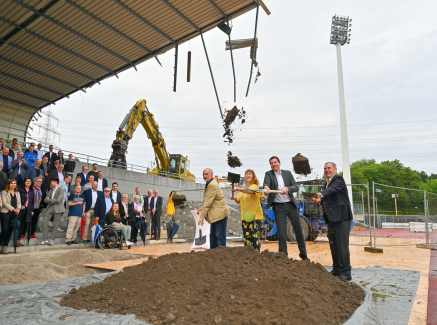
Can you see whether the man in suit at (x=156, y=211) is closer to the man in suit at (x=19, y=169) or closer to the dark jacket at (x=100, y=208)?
the dark jacket at (x=100, y=208)

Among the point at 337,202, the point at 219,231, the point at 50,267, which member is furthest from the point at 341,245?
the point at 50,267

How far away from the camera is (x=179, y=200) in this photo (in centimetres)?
1505

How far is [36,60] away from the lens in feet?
39.1

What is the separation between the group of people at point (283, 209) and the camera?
14.4ft

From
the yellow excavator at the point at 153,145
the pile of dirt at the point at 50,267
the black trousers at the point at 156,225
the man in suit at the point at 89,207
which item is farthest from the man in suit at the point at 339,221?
the yellow excavator at the point at 153,145

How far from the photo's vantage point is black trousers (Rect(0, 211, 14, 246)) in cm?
686

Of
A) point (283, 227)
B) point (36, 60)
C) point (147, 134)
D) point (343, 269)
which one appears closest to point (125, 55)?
point (36, 60)

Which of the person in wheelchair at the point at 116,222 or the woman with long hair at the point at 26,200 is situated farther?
the person in wheelchair at the point at 116,222

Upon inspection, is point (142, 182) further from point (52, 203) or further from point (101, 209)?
point (52, 203)

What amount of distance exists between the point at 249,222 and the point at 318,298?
2599 mm

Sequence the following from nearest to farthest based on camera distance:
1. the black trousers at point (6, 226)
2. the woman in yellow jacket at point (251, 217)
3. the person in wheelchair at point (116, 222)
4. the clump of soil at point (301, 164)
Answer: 1. the woman in yellow jacket at point (251, 217)
2. the black trousers at point (6, 226)
3. the person in wheelchair at point (116, 222)
4. the clump of soil at point (301, 164)

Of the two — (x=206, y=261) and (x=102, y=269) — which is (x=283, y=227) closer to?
(x=206, y=261)

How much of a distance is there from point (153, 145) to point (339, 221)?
55.9 feet

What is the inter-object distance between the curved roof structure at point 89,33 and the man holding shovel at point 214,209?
5.98 meters
